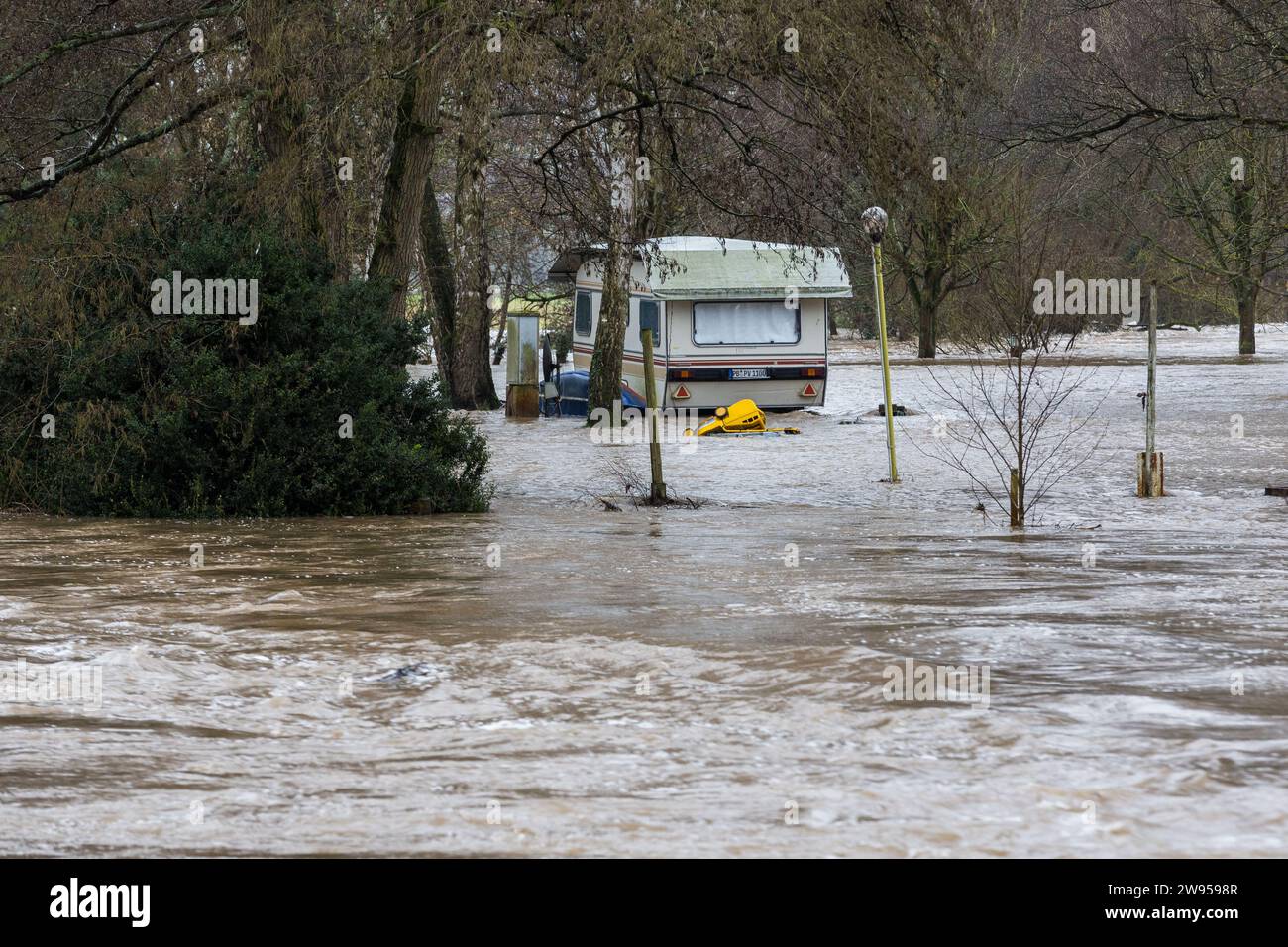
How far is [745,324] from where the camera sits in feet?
105

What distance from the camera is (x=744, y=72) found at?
53.4 ft

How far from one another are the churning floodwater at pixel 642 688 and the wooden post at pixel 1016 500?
0.20 metres

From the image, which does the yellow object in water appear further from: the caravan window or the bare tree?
the caravan window

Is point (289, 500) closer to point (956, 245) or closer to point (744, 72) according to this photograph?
point (744, 72)

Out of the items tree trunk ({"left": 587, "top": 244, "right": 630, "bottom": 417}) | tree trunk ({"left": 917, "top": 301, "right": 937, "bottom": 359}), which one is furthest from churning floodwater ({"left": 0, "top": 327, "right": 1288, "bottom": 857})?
tree trunk ({"left": 917, "top": 301, "right": 937, "bottom": 359})

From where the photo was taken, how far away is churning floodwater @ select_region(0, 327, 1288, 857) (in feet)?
19.5

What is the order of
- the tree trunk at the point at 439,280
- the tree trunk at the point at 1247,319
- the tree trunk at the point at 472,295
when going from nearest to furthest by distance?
the tree trunk at the point at 472,295 → the tree trunk at the point at 439,280 → the tree trunk at the point at 1247,319

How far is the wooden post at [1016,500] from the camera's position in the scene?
1566cm
